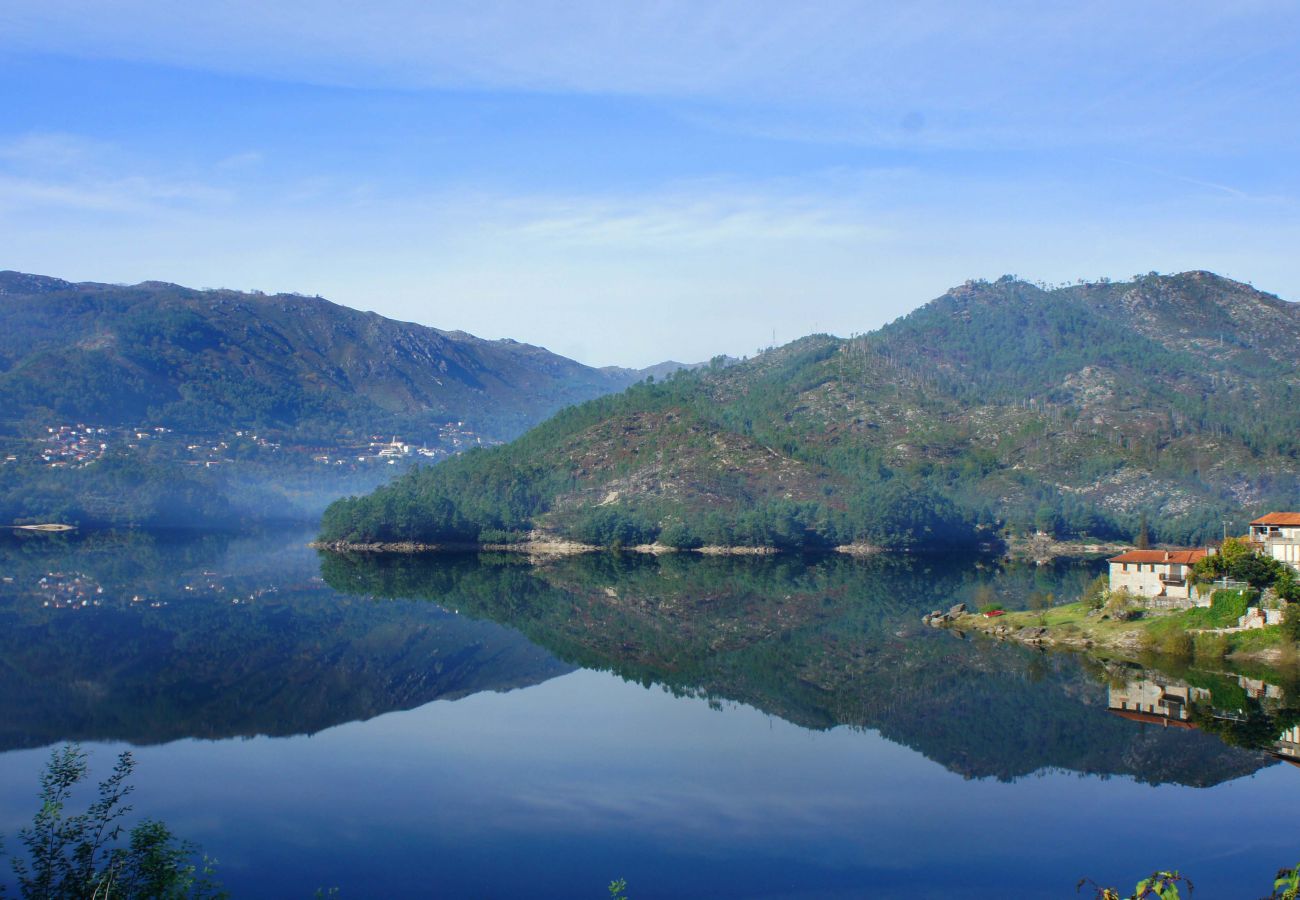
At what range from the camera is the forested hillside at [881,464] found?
116 m

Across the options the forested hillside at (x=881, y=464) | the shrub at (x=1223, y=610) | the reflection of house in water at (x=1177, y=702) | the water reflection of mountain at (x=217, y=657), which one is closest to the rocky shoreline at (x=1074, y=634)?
the shrub at (x=1223, y=610)

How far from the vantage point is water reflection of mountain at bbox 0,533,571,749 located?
1458 inches

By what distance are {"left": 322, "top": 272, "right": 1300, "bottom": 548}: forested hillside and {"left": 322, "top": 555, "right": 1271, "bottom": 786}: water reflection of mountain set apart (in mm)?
20148

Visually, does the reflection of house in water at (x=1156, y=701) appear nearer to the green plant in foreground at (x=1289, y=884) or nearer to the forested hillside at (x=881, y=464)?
the green plant in foreground at (x=1289, y=884)

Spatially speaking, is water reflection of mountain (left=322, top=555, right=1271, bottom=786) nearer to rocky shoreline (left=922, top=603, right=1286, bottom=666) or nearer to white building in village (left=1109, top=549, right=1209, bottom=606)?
rocky shoreline (left=922, top=603, right=1286, bottom=666)

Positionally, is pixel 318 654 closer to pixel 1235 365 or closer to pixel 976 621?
pixel 976 621

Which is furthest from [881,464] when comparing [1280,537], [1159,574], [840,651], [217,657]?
[217,657]

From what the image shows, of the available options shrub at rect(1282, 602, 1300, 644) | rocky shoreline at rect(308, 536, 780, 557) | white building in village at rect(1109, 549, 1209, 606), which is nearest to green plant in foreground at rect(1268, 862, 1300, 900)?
shrub at rect(1282, 602, 1300, 644)

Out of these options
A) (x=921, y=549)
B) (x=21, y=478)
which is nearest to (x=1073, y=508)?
(x=921, y=549)

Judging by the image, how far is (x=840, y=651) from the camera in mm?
51281

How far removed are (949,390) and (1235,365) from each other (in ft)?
183

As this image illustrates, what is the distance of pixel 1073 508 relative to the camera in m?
125

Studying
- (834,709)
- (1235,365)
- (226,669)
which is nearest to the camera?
(834,709)

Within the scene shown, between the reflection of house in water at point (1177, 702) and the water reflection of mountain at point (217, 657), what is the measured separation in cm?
2209
